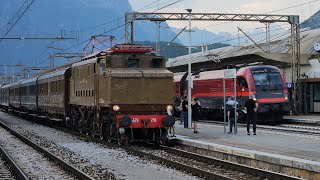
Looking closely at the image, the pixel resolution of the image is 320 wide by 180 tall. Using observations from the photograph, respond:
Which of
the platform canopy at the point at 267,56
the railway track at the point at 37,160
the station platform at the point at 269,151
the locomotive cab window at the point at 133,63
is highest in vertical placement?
the platform canopy at the point at 267,56

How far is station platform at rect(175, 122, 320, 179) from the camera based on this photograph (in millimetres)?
11703

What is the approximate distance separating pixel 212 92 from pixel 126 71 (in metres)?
14.9

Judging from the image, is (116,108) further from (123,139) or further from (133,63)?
(133,63)

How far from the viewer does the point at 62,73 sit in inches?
1025

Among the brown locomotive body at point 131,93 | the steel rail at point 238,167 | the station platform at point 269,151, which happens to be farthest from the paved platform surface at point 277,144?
the brown locomotive body at point 131,93

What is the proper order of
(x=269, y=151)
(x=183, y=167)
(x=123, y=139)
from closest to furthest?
(x=183, y=167) < (x=269, y=151) < (x=123, y=139)

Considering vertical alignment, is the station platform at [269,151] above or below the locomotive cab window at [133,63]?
below

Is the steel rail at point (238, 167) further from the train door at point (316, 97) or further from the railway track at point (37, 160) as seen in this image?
the train door at point (316, 97)

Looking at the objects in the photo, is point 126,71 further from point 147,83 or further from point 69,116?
point 69,116

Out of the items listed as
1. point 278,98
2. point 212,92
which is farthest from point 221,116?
point 278,98

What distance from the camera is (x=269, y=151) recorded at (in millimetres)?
14375

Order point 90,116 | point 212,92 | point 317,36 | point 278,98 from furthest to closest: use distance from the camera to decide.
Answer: point 317,36
point 212,92
point 278,98
point 90,116

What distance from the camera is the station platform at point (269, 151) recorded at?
1170cm

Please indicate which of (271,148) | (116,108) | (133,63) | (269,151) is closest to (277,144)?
(271,148)
